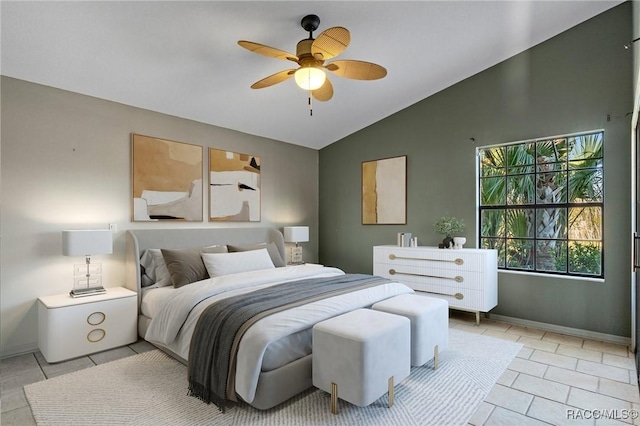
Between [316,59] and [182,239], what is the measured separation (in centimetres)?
272

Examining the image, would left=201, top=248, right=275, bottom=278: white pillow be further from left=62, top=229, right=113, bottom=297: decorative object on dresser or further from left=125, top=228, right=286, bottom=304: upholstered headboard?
left=62, top=229, right=113, bottom=297: decorative object on dresser

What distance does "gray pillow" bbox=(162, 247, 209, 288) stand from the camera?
138 inches

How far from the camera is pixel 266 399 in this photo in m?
2.16

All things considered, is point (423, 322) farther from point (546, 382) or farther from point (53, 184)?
point (53, 184)

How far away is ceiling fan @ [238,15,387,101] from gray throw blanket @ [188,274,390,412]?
5.82ft

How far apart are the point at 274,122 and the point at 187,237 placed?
2024 millimetres

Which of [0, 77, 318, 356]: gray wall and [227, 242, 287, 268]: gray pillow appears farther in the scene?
[227, 242, 287, 268]: gray pillow

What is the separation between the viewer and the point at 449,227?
439 centimetres

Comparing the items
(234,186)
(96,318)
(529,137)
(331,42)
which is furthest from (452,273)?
(96,318)

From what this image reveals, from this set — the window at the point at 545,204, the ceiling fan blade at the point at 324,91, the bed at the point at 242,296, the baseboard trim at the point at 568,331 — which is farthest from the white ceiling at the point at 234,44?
the baseboard trim at the point at 568,331

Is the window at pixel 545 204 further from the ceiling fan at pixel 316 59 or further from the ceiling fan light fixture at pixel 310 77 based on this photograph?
the ceiling fan light fixture at pixel 310 77

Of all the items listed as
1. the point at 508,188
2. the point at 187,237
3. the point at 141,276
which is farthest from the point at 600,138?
the point at 141,276

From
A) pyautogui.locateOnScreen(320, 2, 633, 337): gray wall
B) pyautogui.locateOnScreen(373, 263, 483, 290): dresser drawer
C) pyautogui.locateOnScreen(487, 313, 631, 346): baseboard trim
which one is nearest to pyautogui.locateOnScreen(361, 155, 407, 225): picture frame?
pyautogui.locateOnScreen(320, 2, 633, 337): gray wall

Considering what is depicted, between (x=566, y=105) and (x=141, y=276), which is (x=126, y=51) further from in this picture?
(x=566, y=105)
